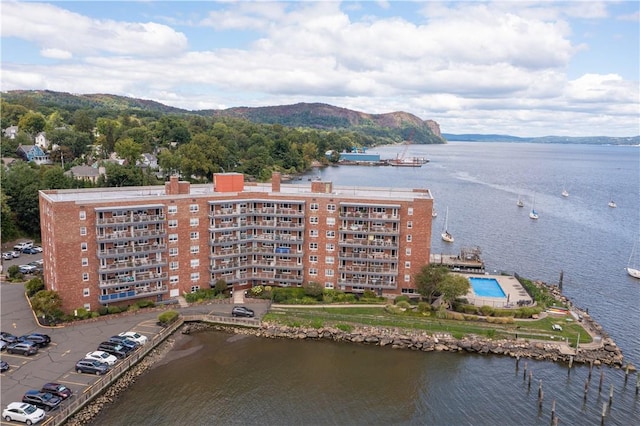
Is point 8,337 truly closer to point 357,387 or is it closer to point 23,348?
point 23,348

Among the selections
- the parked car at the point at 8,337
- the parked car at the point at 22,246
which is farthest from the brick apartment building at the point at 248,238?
the parked car at the point at 22,246

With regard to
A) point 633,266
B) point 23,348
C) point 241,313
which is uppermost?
point 23,348

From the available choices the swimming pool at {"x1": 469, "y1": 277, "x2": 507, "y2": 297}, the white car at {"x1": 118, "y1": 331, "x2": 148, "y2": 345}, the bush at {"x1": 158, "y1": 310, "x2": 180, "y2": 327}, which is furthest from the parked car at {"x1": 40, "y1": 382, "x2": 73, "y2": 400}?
the swimming pool at {"x1": 469, "y1": 277, "x2": 507, "y2": 297}

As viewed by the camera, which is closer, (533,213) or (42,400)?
(42,400)

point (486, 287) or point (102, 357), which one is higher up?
point (486, 287)

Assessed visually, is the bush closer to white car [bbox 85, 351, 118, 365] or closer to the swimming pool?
white car [bbox 85, 351, 118, 365]

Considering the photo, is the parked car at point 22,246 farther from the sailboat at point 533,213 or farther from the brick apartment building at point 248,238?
the sailboat at point 533,213

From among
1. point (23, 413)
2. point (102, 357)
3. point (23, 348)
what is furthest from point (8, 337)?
point (23, 413)

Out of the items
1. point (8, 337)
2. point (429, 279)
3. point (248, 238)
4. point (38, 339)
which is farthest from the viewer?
point (248, 238)
